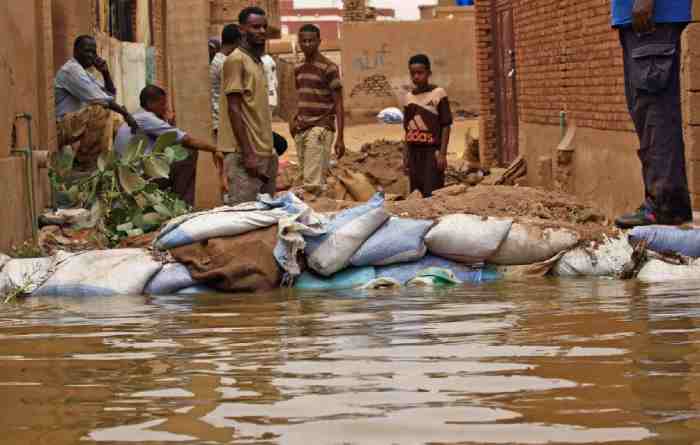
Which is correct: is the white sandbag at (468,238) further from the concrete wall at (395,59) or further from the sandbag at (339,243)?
the concrete wall at (395,59)

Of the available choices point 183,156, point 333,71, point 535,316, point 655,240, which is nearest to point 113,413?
point 535,316

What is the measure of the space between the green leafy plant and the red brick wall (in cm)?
371

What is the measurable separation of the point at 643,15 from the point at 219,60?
506 cm

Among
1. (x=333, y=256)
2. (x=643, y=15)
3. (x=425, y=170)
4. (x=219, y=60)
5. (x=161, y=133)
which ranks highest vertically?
(x=219, y=60)

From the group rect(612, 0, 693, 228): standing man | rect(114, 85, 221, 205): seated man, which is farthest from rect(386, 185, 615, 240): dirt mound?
rect(114, 85, 221, 205): seated man

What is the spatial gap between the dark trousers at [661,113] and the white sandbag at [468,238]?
0.90 metres

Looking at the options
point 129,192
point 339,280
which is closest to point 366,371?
point 339,280

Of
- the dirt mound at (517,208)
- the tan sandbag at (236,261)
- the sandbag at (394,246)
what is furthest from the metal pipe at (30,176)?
the sandbag at (394,246)

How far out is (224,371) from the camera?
13.9 ft

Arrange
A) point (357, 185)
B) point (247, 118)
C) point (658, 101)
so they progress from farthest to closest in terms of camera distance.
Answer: point (357, 185) < point (247, 118) < point (658, 101)

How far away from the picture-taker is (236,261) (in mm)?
6957

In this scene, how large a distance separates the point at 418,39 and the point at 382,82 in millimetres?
1199

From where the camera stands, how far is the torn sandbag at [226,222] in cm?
712

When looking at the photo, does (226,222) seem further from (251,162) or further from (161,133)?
(161,133)
